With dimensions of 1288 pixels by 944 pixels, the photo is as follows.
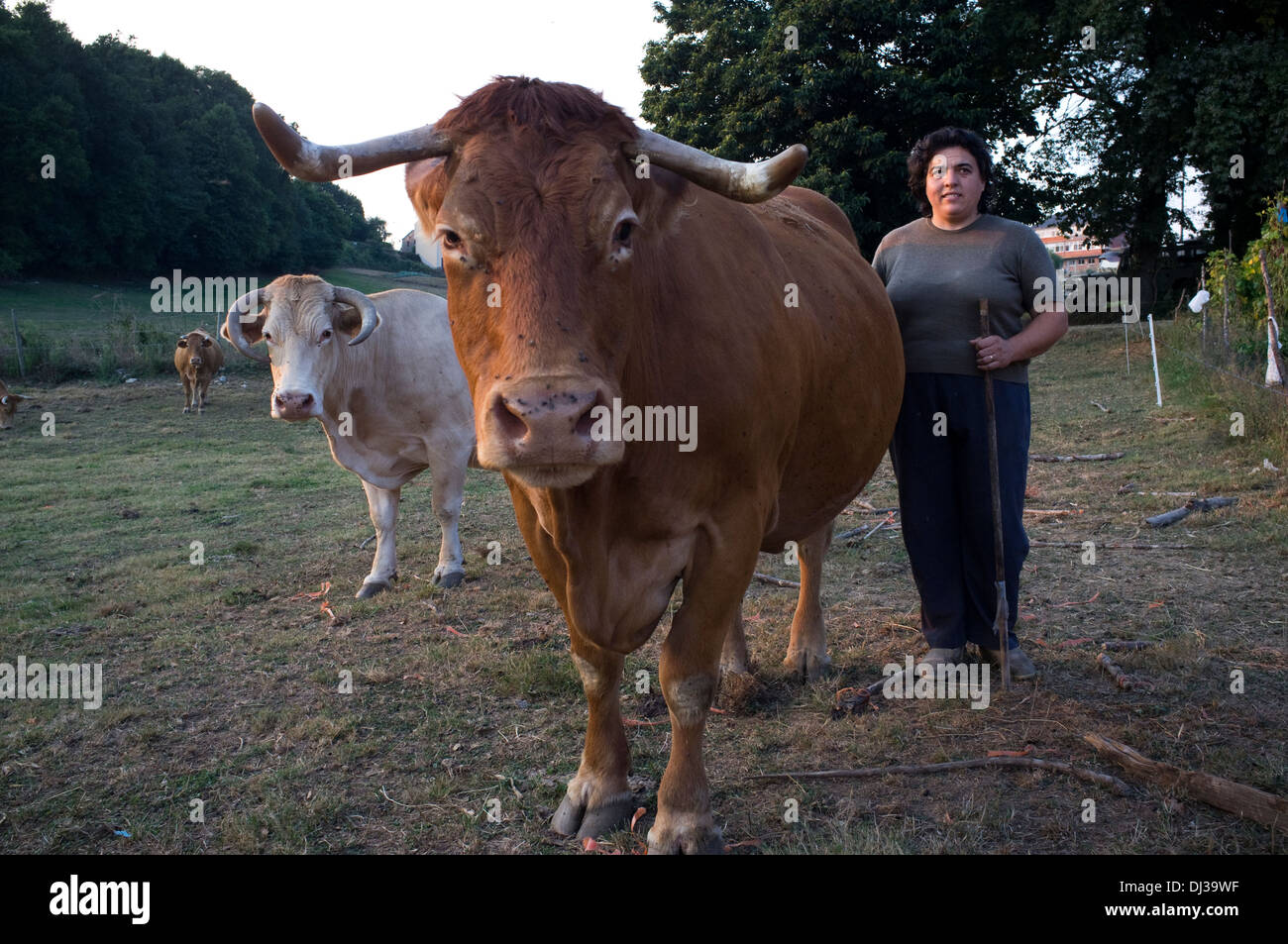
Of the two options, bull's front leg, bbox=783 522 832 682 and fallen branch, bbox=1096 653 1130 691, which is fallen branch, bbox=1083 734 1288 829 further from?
bull's front leg, bbox=783 522 832 682

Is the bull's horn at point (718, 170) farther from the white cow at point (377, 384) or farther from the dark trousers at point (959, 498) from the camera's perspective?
the white cow at point (377, 384)

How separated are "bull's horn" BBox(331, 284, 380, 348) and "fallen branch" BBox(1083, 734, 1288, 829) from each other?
4914 millimetres

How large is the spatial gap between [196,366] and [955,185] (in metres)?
15.2

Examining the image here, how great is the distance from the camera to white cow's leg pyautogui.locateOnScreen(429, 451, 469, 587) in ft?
21.0

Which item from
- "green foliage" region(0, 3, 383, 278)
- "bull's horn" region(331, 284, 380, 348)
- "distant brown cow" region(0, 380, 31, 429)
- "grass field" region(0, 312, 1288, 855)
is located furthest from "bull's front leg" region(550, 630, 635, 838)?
"green foliage" region(0, 3, 383, 278)

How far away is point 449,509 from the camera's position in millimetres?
6539

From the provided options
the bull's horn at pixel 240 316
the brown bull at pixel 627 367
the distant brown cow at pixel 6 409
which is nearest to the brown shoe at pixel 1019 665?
the brown bull at pixel 627 367

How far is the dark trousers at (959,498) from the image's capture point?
4117mm

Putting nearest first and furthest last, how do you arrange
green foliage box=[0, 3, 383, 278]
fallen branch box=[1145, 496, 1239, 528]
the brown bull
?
the brown bull, fallen branch box=[1145, 496, 1239, 528], green foliage box=[0, 3, 383, 278]

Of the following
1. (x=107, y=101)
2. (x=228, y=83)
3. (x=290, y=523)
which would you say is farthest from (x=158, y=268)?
(x=290, y=523)

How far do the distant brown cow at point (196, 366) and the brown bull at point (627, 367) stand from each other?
15.1 meters

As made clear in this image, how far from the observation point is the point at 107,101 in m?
46.7

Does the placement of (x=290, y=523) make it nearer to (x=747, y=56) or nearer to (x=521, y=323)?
(x=521, y=323)

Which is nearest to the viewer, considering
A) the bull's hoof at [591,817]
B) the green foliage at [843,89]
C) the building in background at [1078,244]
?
the bull's hoof at [591,817]
